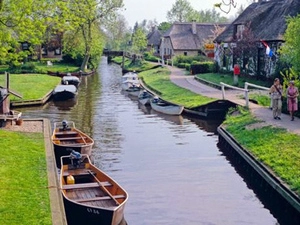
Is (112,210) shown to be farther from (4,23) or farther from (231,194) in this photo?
(4,23)

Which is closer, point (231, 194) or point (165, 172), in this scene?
point (231, 194)

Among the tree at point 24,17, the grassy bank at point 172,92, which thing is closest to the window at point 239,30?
the grassy bank at point 172,92

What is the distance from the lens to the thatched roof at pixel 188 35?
265 feet

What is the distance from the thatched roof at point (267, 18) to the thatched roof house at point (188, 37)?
25312 millimetres

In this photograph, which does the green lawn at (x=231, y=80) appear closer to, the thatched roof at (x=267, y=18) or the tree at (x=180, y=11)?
the thatched roof at (x=267, y=18)

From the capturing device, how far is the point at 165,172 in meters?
21.0

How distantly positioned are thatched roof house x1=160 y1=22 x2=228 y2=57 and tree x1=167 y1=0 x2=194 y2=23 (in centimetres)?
5766

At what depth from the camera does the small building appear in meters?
→ 41.8

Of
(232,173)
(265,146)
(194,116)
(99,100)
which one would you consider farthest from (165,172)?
(99,100)

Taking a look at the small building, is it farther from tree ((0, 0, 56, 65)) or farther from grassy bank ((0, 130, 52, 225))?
grassy bank ((0, 130, 52, 225))

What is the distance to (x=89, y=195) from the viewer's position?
15.6 m

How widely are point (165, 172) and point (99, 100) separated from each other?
24.6 metres

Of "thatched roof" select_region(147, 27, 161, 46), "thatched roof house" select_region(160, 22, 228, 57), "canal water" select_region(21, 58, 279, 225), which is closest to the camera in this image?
"canal water" select_region(21, 58, 279, 225)

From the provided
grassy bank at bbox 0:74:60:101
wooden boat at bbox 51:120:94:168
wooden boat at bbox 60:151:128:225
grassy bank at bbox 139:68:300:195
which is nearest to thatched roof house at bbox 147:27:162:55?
grassy bank at bbox 0:74:60:101
